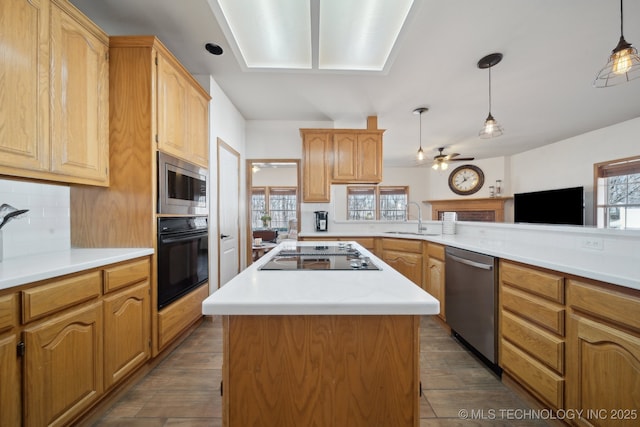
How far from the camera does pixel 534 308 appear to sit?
1367 millimetres

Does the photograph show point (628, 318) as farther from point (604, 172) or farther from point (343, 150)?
point (604, 172)

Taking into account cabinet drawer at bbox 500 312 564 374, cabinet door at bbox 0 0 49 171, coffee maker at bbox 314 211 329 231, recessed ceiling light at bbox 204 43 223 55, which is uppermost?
recessed ceiling light at bbox 204 43 223 55

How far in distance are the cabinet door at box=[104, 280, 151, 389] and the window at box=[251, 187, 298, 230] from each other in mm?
5988

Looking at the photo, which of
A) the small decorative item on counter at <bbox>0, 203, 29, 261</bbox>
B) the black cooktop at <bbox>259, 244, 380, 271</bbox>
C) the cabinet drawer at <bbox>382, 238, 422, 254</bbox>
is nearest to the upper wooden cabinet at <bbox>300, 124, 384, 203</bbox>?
the cabinet drawer at <bbox>382, 238, 422, 254</bbox>

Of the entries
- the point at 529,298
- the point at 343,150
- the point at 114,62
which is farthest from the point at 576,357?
the point at 114,62

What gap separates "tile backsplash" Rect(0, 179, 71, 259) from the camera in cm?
137

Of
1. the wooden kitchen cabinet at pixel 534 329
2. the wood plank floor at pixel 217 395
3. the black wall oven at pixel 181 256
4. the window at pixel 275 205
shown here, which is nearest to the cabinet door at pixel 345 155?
the black wall oven at pixel 181 256

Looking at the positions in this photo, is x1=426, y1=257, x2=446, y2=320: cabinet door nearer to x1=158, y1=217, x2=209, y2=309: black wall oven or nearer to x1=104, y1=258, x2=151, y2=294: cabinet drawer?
x1=158, y1=217, x2=209, y2=309: black wall oven

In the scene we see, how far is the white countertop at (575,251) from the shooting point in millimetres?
1072

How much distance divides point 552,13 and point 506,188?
18.2 feet

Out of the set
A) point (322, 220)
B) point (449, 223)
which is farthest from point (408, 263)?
point (322, 220)

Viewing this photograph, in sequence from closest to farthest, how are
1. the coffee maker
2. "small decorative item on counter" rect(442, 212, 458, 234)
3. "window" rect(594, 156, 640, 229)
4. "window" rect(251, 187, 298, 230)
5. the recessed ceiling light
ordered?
the recessed ceiling light < "small decorative item on counter" rect(442, 212, 458, 234) < the coffee maker < "window" rect(594, 156, 640, 229) < "window" rect(251, 187, 298, 230)

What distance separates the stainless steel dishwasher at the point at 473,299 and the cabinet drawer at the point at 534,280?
0.11 metres

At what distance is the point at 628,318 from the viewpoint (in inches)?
37.6
